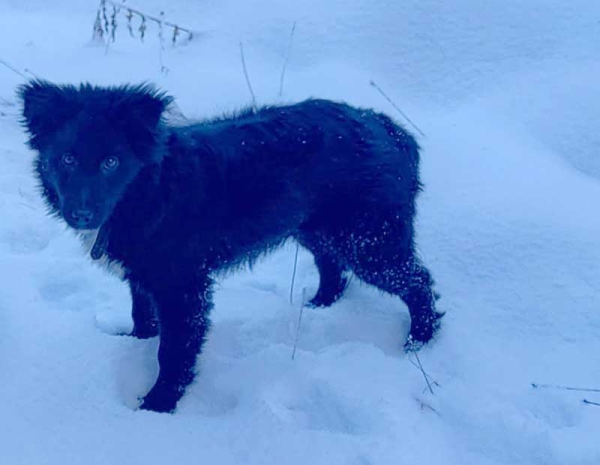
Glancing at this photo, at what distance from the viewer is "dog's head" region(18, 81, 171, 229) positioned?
2.21m

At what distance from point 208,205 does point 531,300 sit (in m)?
1.62

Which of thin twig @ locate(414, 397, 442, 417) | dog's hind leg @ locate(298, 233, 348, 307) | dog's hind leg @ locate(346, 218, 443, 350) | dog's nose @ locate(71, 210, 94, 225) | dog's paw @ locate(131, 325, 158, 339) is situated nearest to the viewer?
dog's nose @ locate(71, 210, 94, 225)

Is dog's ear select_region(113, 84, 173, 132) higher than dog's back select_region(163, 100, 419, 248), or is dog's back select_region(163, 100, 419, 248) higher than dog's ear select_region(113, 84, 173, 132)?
dog's ear select_region(113, 84, 173, 132)

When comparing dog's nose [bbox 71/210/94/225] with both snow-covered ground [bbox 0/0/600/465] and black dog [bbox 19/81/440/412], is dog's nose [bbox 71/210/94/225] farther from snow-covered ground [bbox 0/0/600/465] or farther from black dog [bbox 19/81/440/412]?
snow-covered ground [bbox 0/0/600/465]

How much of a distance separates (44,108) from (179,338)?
99cm

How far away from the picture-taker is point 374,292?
132 inches

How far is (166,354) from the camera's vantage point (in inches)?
104

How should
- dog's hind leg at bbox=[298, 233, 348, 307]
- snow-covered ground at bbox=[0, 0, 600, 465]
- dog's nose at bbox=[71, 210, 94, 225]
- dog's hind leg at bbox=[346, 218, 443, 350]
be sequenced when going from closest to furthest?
1. dog's nose at bbox=[71, 210, 94, 225]
2. snow-covered ground at bbox=[0, 0, 600, 465]
3. dog's hind leg at bbox=[346, 218, 443, 350]
4. dog's hind leg at bbox=[298, 233, 348, 307]

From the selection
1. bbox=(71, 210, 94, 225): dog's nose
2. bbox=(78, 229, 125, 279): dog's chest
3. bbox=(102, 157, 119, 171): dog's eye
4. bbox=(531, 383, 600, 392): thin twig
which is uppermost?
bbox=(102, 157, 119, 171): dog's eye

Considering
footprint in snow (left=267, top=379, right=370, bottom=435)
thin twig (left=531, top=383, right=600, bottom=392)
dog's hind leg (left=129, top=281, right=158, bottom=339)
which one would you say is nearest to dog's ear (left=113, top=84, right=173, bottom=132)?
dog's hind leg (left=129, top=281, right=158, bottom=339)

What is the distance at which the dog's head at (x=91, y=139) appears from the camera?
2.21m

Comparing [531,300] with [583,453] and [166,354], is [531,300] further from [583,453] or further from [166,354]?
[166,354]

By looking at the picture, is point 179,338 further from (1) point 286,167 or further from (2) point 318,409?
(1) point 286,167

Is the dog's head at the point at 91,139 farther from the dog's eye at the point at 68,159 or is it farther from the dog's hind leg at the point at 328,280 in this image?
the dog's hind leg at the point at 328,280
